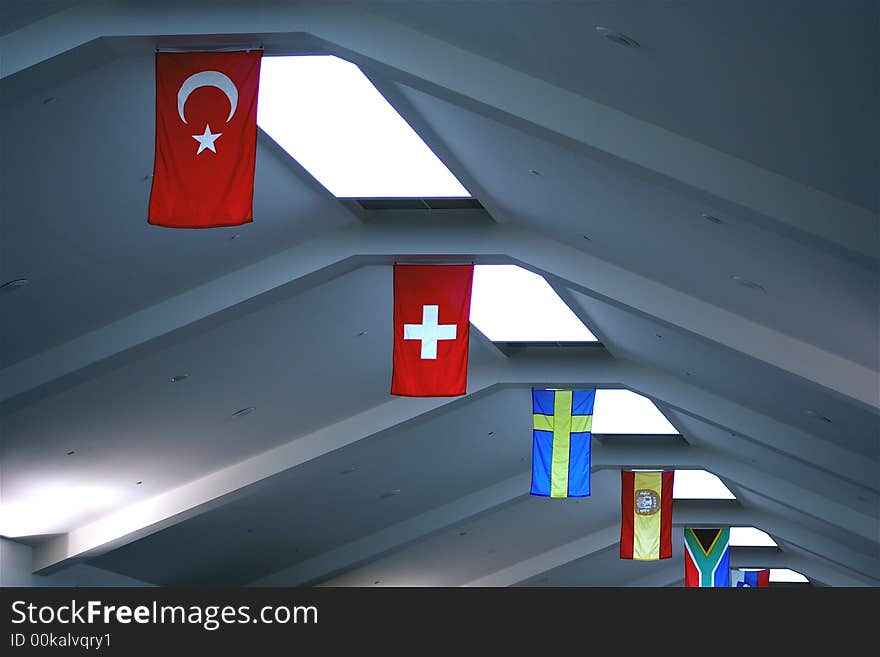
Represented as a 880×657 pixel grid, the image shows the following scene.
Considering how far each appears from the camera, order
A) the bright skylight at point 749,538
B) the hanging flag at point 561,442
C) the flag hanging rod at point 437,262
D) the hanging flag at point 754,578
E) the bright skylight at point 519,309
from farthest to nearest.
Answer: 1. the hanging flag at point 754,578
2. the bright skylight at point 749,538
3. the hanging flag at point 561,442
4. the bright skylight at point 519,309
5. the flag hanging rod at point 437,262

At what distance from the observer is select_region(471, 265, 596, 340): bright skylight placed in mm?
16344

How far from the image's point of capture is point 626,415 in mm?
22500

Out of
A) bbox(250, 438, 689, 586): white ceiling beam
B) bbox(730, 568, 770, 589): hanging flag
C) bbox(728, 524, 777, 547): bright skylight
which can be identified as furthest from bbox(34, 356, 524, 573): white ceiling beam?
bbox(730, 568, 770, 589): hanging flag

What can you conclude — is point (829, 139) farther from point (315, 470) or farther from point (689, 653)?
point (315, 470)

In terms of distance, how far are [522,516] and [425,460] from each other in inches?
244

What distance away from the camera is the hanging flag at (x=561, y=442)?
58.0ft

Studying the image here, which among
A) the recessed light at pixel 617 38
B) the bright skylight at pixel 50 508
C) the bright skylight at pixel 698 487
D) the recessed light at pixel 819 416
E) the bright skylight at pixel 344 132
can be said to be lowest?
the bright skylight at pixel 50 508

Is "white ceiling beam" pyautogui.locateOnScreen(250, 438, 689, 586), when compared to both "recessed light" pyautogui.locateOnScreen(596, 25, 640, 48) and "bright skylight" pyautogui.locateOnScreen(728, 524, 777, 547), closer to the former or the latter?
"bright skylight" pyautogui.locateOnScreen(728, 524, 777, 547)

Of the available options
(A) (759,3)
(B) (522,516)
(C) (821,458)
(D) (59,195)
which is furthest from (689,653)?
(B) (522,516)

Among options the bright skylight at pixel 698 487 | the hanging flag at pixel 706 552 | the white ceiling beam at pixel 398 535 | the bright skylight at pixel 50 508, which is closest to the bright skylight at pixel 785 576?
the hanging flag at pixel 706 552

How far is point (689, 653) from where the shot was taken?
15.1ft

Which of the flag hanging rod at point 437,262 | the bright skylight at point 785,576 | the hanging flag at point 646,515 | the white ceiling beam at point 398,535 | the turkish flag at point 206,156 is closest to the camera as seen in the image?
the turkish flag at point 206,156

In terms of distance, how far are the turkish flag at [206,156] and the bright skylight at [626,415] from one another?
1308 centimetres

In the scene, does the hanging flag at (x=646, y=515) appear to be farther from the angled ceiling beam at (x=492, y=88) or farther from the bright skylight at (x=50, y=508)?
the angled ceiling beam at (x=492, y=88)
